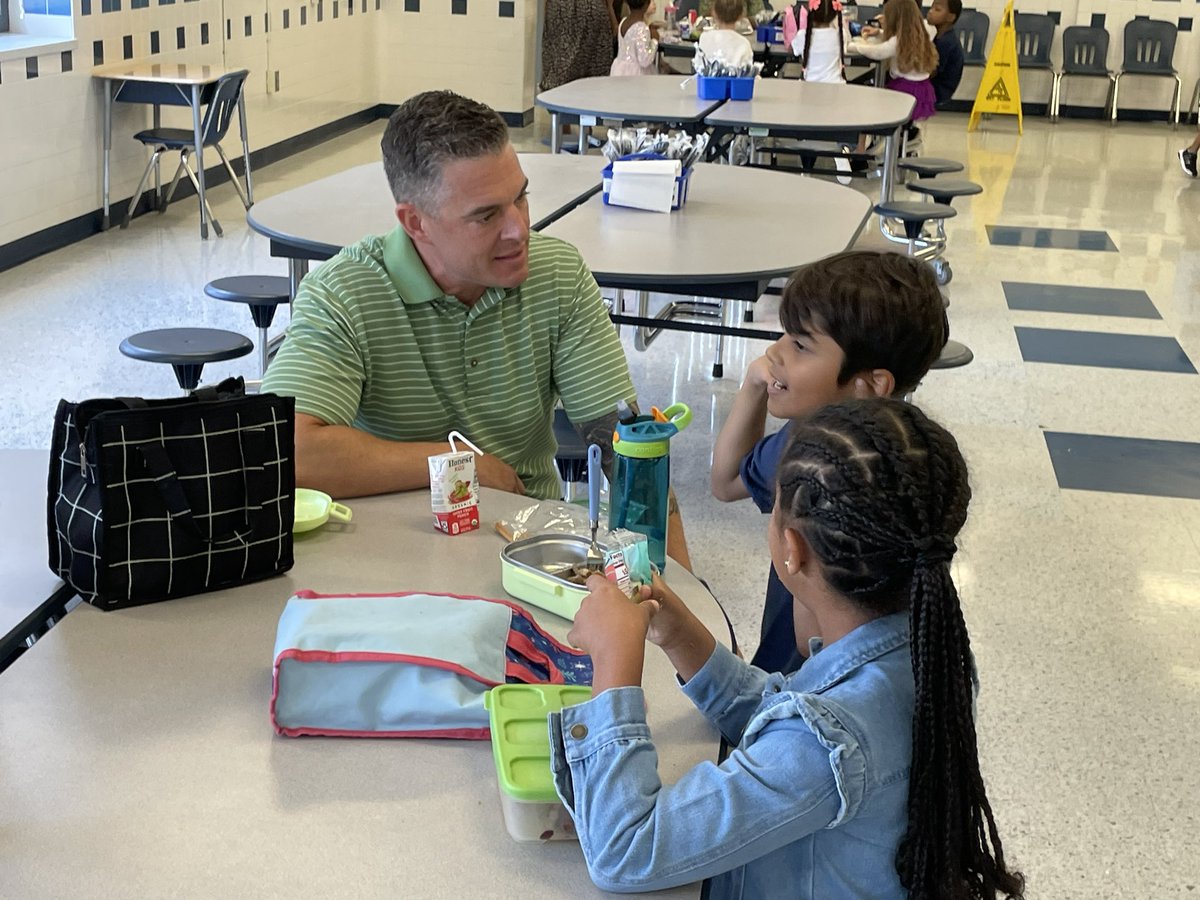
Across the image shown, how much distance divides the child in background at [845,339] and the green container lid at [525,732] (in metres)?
0.58

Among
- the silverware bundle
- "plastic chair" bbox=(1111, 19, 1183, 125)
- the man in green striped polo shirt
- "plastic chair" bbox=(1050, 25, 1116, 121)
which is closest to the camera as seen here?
the man in green striped polo shirt

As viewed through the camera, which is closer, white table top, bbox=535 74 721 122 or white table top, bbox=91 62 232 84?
white table top, bbox=535 74 721 122

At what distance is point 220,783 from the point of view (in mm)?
1242

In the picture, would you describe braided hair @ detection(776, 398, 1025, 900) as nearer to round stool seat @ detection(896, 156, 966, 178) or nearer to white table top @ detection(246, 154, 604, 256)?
white table top @ detection(246, 154, 604, 256)

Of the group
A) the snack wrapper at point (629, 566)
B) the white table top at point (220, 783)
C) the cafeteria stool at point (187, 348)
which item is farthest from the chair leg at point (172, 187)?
the snack wrapper at point (629, 566)

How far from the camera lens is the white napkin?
3.74 m

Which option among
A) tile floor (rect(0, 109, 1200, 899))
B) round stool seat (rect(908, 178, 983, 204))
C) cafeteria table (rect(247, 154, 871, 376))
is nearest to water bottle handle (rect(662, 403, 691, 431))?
tile floor (rect(0, 109, 1200, 899))

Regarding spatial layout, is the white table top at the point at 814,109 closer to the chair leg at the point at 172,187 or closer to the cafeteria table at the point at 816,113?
the cafeteria table at the point at 816,113

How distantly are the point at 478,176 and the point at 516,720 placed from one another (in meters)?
1.07

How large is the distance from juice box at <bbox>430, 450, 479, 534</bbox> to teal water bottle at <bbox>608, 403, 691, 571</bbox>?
0.61ft

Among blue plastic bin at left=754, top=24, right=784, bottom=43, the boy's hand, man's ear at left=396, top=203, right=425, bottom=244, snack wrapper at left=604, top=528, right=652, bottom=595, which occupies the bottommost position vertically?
snack wrapper at left=604, top=528, right=652, bottom=595

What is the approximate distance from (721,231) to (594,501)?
6.51ft

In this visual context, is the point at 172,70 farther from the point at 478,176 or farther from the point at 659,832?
the point at 659,832

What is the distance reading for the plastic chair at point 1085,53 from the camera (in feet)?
37.3
